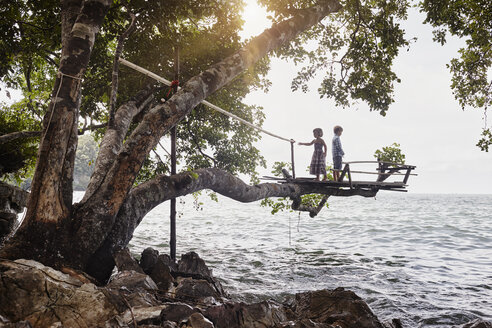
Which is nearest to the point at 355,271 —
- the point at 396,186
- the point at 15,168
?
the point at 396,186

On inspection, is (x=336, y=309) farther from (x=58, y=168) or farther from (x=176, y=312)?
(x=58, y=168)

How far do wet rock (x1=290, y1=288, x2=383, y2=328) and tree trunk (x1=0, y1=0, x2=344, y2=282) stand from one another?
3097 mm

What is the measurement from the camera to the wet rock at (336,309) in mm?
4031

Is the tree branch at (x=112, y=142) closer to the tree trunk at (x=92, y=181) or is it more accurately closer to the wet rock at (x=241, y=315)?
the tree trunk at (x=92, y=181)

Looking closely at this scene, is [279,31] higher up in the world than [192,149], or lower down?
higher up

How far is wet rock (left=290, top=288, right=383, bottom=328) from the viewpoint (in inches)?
159

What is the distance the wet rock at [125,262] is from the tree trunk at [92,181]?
282 mm

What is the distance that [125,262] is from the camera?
4.90 m

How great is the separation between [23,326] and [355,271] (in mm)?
8672

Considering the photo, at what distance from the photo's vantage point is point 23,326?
2.51 metres

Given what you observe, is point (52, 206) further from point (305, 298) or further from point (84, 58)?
point (305, 298)

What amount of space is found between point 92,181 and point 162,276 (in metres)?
2.05

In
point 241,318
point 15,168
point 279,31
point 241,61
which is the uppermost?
point 279,31

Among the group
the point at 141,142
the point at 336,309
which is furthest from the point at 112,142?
the point at 336,309
